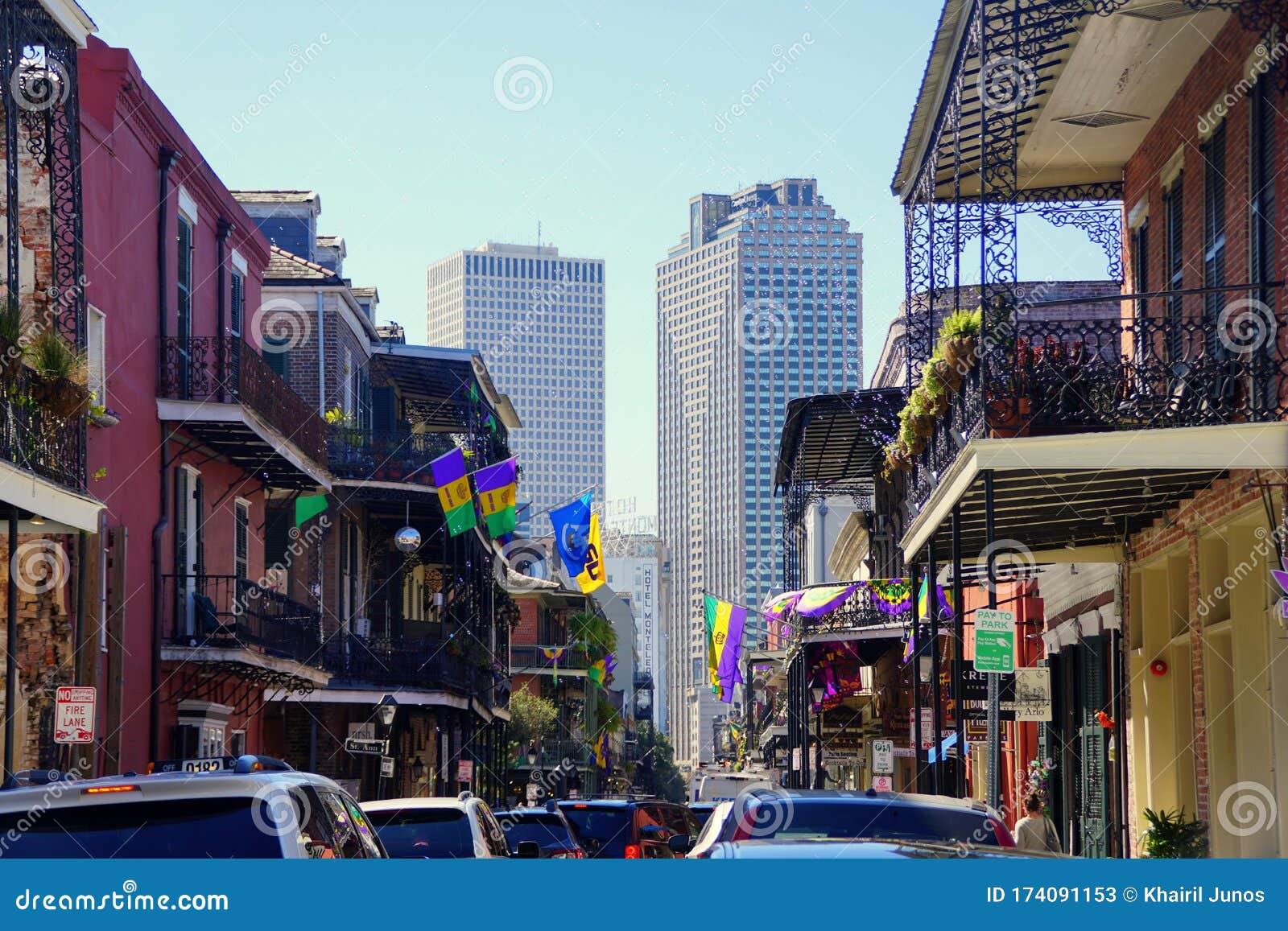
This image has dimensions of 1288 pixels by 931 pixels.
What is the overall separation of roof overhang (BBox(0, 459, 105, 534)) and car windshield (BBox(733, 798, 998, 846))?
22.1 ft

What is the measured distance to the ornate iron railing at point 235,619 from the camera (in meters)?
23.0

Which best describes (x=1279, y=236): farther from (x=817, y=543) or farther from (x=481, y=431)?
(x=817, y=543)

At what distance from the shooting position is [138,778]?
7.43 m

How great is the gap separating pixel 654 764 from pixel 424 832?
123049 mm

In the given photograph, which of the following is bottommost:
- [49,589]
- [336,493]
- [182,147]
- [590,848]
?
[590,848]

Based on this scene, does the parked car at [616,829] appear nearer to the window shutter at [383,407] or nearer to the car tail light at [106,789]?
the car tail light at [106,789]

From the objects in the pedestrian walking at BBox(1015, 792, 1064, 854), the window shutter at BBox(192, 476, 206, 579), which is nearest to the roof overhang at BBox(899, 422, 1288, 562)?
the pedestrian walking at BBox(1015, 792, 1064, 854)

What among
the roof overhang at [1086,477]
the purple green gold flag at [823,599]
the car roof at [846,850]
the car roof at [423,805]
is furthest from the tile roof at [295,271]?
the car roof at [846,850]

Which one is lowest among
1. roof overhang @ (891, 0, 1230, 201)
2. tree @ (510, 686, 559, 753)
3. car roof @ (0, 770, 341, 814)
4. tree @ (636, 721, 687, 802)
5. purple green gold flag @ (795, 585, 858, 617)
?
tree @ (636, 721, 687, 802)

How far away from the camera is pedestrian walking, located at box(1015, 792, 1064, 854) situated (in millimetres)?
15625

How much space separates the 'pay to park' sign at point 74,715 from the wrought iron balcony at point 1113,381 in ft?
26.1
